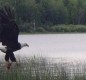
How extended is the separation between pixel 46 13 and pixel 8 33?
3993 cm

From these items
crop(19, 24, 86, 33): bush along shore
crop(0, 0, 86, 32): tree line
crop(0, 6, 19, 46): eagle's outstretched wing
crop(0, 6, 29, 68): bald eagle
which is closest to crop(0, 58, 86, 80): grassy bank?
crop(0, 6, 29, 68): bald eagle

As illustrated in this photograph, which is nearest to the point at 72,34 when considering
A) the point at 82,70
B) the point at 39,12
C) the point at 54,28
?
the point at 54,28

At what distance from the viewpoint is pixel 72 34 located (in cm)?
4306

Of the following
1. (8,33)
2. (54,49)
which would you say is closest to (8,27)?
(8,33)

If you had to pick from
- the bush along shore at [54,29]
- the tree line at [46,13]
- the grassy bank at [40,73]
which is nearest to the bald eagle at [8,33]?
the grassy bank at [40,73]

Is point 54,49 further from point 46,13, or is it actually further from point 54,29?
point 46,13

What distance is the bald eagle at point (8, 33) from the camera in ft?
35.3

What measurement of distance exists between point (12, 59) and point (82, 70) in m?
1.38

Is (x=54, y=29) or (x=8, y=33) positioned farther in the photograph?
(x=54, y=29)

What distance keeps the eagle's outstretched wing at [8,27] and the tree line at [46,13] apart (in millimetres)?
31122

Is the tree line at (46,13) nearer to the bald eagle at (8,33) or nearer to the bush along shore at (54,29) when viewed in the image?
the bush along shore at (54,29)

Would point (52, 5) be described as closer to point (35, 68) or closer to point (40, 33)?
point (40, 33)

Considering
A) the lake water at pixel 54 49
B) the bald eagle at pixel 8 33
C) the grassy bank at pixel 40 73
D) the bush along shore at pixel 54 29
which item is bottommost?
the bush along shore at pixel 54 29

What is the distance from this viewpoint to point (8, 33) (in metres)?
10.8
